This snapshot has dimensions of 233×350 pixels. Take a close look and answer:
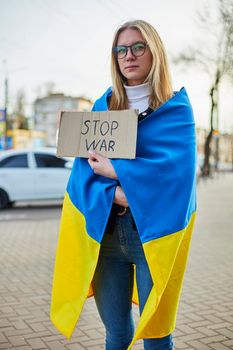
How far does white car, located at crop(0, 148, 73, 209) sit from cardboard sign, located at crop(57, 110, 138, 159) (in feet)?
35.5

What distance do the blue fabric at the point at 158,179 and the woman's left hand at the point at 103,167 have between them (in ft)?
0.10

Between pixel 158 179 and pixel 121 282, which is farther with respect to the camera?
pixel 121 282

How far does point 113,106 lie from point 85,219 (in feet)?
1.83

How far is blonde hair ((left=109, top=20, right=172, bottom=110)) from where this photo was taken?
2.23 metres

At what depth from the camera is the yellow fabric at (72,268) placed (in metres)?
2.29

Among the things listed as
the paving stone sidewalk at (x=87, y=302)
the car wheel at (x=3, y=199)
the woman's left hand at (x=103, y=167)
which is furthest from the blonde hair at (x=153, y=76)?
the car wheel at (x=3, y=199)

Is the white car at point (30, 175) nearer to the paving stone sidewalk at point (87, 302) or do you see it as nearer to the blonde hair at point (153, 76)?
the paving stone sidewalk at point (87, 302)

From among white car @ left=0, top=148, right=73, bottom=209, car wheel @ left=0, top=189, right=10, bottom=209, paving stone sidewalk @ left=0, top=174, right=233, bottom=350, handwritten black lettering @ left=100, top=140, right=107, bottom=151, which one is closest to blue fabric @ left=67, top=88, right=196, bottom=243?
handwritten black lettering @ left=100, top=140, right=107, bottom=151

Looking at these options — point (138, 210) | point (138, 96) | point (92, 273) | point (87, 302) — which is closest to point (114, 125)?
point (138, 96)

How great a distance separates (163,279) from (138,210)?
319 millimetres

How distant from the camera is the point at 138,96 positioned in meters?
2.31

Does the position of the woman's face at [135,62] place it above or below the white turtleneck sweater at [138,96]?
above

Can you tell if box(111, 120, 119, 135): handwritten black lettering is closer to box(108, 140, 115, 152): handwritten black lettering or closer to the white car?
box(108, 140, 115, 152): handwritten black lettering

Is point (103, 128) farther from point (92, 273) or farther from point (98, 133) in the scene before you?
point (92, 273)
